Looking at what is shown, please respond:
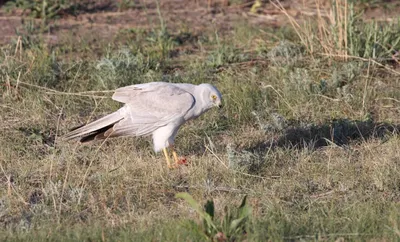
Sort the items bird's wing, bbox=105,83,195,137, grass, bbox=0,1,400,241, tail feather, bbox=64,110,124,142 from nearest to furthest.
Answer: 1. grass, bbox=0,1,400,241
2. bird's wing, bbox=105,83,195,137
3. tail feather, bbox=64,110,124,142

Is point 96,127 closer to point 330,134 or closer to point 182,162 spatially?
point 182,162

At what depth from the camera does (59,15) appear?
32.6 ft

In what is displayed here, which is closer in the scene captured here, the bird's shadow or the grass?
the grass

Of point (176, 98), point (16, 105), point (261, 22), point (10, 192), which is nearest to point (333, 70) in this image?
point (261, 22)

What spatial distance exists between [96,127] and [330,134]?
212cm

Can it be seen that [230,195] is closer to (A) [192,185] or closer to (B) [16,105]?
(A) [192,185]

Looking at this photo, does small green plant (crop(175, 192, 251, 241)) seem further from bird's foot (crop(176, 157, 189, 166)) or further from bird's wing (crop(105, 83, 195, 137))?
bird's foot (crop(176, 157, 189, 166))

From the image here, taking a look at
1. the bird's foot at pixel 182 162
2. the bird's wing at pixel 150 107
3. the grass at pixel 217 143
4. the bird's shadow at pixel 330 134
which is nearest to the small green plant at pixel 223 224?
the grass at pixel 217 143

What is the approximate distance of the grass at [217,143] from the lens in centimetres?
543

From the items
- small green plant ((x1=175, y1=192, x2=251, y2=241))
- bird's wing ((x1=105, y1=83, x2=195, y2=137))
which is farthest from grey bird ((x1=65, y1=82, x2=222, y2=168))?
small green plant ((x1=175, y1=192, x2=251, y2=241))

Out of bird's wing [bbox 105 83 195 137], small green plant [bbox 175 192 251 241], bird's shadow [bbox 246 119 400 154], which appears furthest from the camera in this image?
bird's shadow [bbox 246 119 400 154]

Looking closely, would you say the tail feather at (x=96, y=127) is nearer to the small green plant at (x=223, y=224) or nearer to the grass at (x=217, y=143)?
the grass at (x=217, y=143)

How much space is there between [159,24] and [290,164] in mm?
3707

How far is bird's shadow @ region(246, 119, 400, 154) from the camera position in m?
7.11
